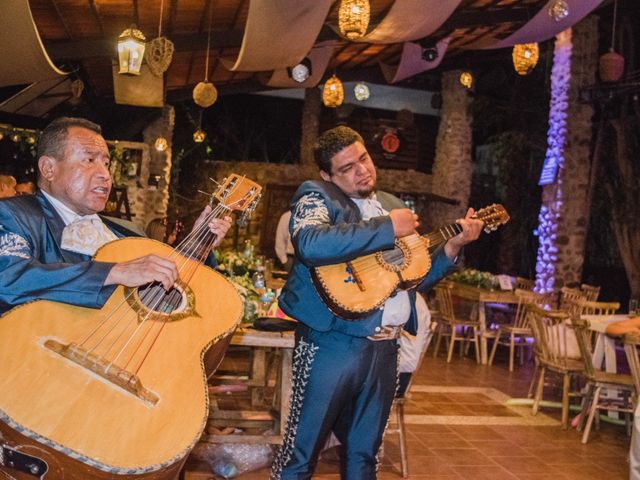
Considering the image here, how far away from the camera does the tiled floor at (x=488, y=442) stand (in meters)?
4.36

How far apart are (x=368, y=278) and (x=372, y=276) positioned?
0.02 meters

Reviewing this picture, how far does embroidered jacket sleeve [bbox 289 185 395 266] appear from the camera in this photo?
2.31 meters

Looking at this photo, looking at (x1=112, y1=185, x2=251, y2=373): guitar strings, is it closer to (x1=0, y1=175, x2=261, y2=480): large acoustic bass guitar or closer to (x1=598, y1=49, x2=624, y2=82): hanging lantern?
(x1=0, y1=175, x2=261, y2=480): large acoustic bass guitar

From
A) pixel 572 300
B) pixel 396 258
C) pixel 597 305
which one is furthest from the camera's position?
pixel 572 300

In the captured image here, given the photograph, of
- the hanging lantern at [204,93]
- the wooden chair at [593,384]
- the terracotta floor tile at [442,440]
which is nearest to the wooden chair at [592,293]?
the wooden chair at [593,384]

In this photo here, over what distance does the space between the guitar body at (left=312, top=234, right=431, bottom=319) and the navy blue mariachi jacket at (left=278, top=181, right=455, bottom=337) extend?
64 millimetres

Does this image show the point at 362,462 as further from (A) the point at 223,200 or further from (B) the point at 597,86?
(B) the point at 597,86

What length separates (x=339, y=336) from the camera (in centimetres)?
246

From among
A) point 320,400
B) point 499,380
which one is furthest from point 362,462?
point 499,380

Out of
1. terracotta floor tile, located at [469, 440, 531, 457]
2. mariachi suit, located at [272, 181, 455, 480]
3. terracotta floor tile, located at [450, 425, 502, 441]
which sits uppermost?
mariachi suit, located at [272, 181, 455, 480]

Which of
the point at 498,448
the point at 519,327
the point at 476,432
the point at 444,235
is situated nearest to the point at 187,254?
the point at 444,235

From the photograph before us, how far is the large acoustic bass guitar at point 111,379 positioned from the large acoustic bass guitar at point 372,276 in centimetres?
51

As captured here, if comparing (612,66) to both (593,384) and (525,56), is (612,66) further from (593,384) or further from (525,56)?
(593,384)

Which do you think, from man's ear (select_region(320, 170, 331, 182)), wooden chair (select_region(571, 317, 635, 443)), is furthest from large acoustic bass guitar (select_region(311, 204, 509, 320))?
wooden chair (select_region(571, 317, 635, 443))
